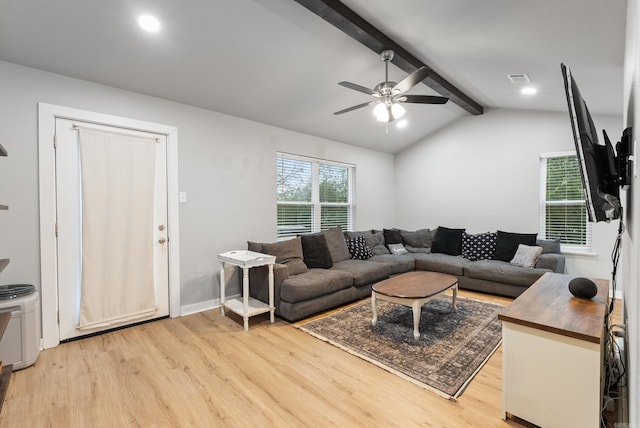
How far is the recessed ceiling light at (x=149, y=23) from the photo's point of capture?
227 cm

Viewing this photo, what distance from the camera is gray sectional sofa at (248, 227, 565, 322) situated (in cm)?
331

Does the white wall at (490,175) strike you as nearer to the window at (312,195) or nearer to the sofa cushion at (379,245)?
the sofa cushion at (379,245)

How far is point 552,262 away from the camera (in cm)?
395

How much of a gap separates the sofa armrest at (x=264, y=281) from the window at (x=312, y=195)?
102 centimetres

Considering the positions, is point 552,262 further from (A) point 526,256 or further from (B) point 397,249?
(B) point 397,249

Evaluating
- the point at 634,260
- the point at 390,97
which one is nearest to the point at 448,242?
the point at 390,97

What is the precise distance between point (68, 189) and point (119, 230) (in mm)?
559

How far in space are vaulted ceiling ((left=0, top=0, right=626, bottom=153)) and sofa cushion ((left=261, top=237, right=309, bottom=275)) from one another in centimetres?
176

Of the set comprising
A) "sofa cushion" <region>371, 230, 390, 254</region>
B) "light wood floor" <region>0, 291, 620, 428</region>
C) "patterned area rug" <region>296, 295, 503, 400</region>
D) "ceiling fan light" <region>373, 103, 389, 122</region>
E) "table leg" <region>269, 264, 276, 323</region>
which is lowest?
"light wood floor" <region>0, 291, 620, 428</region>

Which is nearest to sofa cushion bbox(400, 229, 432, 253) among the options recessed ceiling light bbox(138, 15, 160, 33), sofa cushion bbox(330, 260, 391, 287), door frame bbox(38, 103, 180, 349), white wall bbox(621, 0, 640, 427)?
sofa cushion bbox(330, 260, 391, 287)

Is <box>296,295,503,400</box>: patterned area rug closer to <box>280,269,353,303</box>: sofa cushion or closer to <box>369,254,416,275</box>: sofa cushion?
<box>280,269,353,303</box>: sofa cushion

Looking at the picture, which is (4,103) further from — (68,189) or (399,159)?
(399,159)

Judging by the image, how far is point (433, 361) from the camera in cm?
236

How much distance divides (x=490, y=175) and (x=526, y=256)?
159 centimetres
